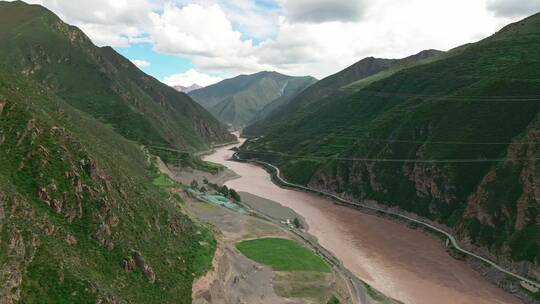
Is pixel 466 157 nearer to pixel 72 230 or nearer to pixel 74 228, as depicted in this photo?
pixel 74 228

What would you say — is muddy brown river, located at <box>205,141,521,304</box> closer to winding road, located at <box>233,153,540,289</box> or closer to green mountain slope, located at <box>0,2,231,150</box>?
winding road, located at <box>233,153,540,289</box>

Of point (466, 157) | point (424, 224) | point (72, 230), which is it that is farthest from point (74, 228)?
point (466, 157)

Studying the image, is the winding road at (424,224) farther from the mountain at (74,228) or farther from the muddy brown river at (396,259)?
the mountain at (74,228)

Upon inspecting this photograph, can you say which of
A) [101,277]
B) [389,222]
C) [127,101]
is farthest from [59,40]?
[101,277]

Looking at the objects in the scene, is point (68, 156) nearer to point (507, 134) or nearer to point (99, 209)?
point (99, 209)

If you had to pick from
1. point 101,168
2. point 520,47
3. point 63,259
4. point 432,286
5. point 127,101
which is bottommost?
point 432,286

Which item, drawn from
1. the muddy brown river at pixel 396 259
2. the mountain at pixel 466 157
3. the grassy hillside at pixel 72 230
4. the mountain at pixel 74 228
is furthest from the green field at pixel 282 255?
the mountain at pixel 466 157

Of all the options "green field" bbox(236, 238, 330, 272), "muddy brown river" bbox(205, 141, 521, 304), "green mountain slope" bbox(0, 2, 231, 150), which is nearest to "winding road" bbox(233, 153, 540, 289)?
"muddy brown river" bbox(205, 141, 521, 304)
